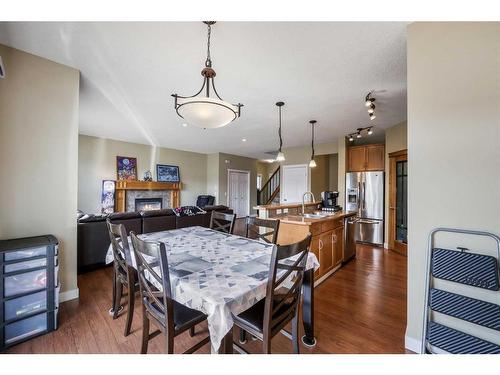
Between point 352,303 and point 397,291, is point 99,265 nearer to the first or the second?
point 352,303

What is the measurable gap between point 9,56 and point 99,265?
2729mm

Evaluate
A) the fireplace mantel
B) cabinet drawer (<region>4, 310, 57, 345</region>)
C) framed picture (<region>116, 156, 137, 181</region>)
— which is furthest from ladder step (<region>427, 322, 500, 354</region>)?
framed picture (<region>116, 156, 137, 181</region>)

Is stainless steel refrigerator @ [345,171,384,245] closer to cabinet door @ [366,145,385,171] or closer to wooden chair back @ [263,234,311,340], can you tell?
cabinet door @ [366,145,385,171]

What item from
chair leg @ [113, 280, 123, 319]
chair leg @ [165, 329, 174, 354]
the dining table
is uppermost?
the dining table

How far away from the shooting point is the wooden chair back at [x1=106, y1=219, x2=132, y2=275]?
169cm

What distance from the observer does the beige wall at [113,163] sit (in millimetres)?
5695

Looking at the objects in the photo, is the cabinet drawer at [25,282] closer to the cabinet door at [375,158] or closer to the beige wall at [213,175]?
the cabinet door at [375,158]

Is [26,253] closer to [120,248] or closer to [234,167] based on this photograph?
[120,248]

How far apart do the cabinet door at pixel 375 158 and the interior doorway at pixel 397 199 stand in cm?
30

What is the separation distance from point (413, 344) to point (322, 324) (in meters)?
0.68

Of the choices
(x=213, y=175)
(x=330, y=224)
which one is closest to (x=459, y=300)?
(x=330, y=224)

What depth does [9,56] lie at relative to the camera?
80.0 inches

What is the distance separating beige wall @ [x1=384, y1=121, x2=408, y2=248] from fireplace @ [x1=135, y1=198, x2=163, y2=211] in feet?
21.2
